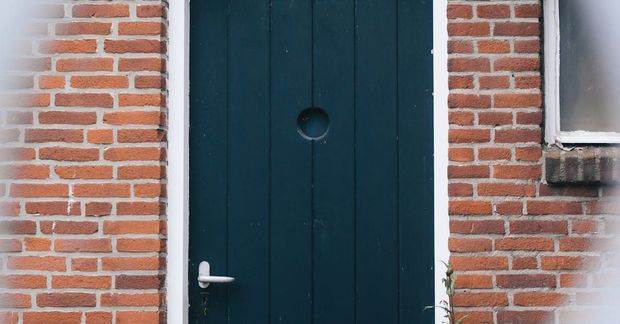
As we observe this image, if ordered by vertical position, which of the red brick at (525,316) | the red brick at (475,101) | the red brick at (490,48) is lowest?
the red brick at (525,316)

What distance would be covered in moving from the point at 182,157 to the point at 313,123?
1.95ft

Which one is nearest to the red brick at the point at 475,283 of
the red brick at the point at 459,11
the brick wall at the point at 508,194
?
the brick wall at the point at 508,194

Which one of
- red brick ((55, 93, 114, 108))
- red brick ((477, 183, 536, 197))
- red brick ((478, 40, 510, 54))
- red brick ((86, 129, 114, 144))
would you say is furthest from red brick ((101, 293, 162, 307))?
red brick ((478, 40, 510, 54))

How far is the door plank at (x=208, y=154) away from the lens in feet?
13.9

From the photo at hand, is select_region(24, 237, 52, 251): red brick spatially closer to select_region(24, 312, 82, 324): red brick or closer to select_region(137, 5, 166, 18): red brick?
select_region(24, 312, 82, 324): red brick

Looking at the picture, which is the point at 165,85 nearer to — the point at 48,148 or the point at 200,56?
the point at 200,56

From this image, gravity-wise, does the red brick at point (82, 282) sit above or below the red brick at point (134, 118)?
below

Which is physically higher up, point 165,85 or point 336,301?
point 165,85

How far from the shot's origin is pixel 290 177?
423 cm

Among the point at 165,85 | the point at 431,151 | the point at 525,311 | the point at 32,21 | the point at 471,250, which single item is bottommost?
the point at 525,311

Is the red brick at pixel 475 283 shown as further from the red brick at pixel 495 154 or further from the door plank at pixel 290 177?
the door plank at pixel 290 177

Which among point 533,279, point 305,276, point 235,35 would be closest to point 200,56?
point 235,35

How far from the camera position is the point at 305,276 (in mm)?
4223

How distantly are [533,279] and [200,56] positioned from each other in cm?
172
